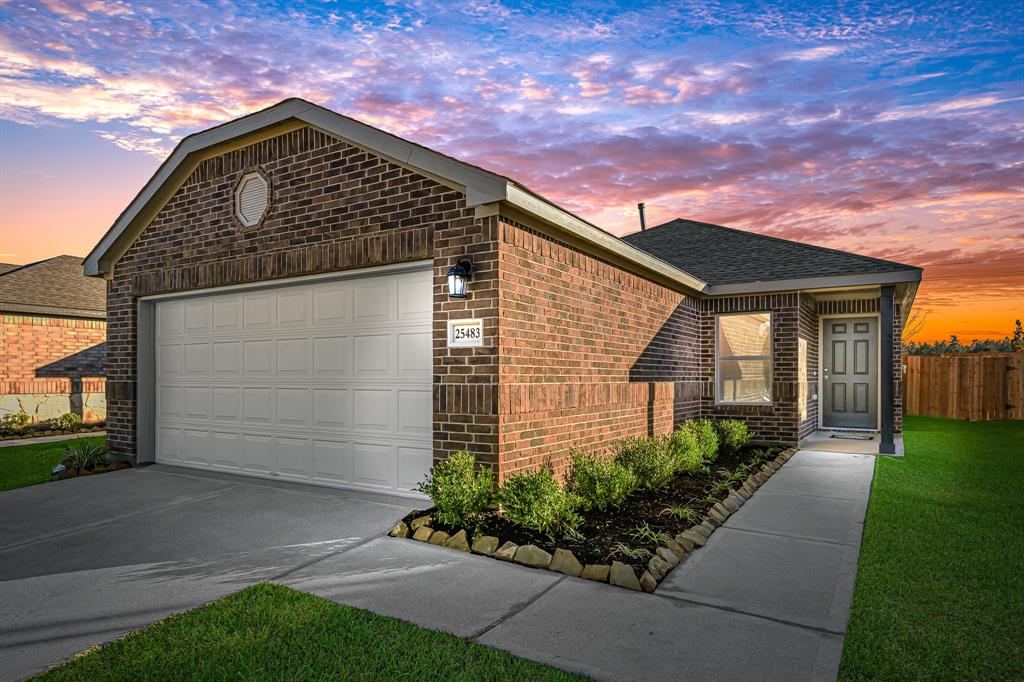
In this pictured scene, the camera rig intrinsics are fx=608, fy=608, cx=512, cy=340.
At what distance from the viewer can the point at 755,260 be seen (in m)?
12.9

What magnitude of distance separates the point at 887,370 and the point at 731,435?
317 centimetres

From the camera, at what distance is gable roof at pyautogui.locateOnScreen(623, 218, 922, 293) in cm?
1098

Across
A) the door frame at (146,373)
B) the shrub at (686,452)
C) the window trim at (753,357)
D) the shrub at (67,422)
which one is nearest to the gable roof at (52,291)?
the shrub at (67,422)

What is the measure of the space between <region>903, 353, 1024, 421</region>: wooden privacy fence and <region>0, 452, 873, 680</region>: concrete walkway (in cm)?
1534

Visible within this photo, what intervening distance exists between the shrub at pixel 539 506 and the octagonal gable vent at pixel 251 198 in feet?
16.6

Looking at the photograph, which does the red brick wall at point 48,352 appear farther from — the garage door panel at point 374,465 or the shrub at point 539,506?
the shrub at point 539,506

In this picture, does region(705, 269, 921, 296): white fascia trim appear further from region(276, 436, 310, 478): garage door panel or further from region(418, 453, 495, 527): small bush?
region(276, 436, 310, 478): garage door panel

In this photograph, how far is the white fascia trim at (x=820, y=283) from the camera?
34.5 feet

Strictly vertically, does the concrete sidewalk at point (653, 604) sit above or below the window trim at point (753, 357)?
below

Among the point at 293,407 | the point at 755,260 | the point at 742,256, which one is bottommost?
the point at 293,407

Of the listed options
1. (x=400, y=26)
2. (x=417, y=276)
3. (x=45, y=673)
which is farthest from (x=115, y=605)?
(x=400, y=26)

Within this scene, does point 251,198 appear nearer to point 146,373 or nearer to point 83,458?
point 146,373

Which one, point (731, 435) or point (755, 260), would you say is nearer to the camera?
point (731, 435)

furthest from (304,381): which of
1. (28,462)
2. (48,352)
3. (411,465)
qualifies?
(48,352)
